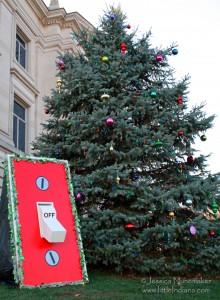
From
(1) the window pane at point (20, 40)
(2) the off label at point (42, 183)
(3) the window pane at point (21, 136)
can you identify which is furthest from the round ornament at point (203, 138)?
(1) the window pane at point (20, 40)

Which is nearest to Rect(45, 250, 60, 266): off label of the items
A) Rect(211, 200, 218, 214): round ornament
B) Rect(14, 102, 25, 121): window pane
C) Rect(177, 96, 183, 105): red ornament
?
Rect(211, 200, 218, 214): round ornament

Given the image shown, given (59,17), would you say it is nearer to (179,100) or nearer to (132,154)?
(179,100)

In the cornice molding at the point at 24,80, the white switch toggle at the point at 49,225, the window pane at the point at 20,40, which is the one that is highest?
the window pane at the point at 20,40

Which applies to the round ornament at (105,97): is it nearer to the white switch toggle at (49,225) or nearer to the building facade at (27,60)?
the white switch toggle at (49,225)

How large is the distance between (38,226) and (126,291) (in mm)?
1598

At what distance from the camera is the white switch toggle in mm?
5891

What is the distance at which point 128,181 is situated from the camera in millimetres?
7422

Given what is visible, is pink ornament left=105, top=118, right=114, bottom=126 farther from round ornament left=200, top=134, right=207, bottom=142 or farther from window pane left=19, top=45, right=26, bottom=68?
window pane left=19, top=45, right=26, bottom=68

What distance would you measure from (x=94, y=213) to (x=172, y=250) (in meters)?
1.56

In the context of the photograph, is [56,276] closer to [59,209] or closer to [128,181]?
[59,209]

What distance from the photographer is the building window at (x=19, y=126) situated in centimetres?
1722

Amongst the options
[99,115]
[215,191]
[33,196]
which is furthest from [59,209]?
[215,191]

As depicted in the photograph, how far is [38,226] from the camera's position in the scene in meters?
6.05

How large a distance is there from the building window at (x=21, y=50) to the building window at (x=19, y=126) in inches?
89.7
